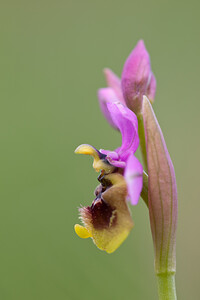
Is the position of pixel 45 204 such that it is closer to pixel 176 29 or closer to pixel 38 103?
pixel 38 103

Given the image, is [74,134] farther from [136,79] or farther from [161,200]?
[161,200]

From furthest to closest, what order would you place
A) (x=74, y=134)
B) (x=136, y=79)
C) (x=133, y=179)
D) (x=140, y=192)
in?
(x=74, y=134) < (x=136, y=79) < (x=140, y=192) < (x=133, y=179)

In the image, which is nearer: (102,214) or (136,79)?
(102,214)

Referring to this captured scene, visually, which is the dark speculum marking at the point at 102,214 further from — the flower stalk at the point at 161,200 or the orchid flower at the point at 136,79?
the orchid flower at the point at 136,79

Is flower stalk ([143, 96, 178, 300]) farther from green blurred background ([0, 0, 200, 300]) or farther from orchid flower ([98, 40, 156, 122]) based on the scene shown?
green blurred background ([0, 0, 200, 300])

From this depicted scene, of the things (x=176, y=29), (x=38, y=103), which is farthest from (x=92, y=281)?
(x=176, y=29)

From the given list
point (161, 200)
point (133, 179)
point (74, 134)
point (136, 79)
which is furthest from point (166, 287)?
point (74, 134)

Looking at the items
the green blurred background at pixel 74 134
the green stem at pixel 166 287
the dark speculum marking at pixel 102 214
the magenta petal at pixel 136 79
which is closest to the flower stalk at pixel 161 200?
the green stem at pixel 166 287
